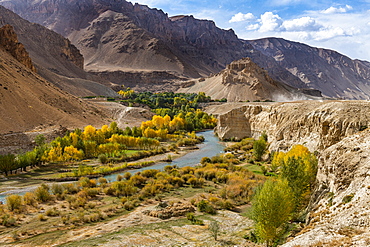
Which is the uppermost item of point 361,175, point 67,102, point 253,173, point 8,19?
point 8,19

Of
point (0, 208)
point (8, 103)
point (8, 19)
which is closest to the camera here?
point (0, 208)

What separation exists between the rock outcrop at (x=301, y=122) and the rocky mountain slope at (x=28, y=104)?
35.7 metres

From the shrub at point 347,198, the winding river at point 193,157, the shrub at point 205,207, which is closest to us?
the shrub at point 347,198

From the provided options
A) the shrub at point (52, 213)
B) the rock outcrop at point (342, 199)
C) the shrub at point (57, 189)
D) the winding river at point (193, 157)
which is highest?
the rock outcrop at point (342, 199)

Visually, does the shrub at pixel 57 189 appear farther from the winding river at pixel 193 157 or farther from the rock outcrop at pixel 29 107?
the rock outcrop at pixel 29 107

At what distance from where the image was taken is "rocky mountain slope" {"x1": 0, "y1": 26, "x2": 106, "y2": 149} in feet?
191

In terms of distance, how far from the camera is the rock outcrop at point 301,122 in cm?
2966

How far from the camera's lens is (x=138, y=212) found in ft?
85.5

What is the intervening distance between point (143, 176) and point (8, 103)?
1540 inches

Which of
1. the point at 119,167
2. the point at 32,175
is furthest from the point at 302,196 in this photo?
the point at 32,175

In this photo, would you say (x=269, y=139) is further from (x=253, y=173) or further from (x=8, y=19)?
(x=8, y=19)

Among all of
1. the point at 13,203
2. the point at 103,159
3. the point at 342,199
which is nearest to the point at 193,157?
the point at 103,159

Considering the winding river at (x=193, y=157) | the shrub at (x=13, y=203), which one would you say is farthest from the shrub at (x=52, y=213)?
the winding river at (x=193, y=157)

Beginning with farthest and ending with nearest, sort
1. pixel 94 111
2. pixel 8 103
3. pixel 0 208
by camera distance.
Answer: pixel 94 111 → pixel 8 103 → pixel 0 208
